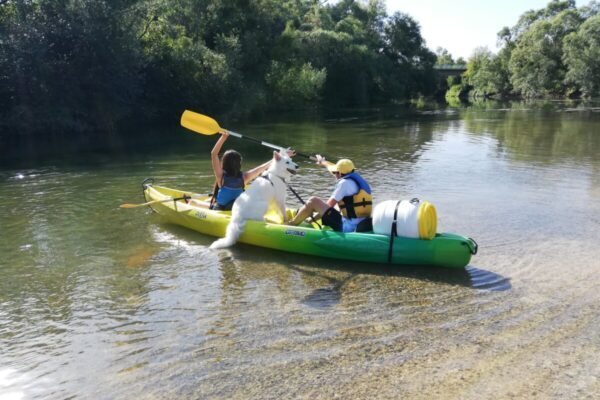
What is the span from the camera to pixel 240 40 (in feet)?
105

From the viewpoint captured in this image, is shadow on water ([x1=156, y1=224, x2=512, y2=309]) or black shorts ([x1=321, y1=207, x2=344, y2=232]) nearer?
shadow on water ([x1=156, y1=224, x2=512, y2=309])

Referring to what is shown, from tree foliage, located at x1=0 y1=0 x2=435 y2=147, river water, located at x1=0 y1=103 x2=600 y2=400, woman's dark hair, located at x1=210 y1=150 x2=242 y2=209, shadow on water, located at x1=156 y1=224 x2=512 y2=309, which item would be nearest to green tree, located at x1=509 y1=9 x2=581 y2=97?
tree foliage, located at x1=0 y1=0 x2=435 y2=147

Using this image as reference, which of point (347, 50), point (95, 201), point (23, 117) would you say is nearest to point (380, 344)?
point (95, 201)

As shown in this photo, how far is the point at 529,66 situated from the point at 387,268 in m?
59.3

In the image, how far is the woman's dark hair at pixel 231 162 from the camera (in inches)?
302

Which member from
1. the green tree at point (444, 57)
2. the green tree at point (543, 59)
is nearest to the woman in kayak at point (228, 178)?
the green tree at point (543, 59)

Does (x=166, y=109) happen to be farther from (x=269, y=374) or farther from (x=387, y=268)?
(x=269, y=374)

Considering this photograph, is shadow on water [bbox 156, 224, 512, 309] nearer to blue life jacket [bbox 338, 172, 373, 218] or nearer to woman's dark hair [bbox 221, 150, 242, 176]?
blue life jacket [bbox 338, 172, 373, 218]

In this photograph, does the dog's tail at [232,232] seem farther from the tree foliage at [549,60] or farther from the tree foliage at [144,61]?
the tree foliage at [549,60]

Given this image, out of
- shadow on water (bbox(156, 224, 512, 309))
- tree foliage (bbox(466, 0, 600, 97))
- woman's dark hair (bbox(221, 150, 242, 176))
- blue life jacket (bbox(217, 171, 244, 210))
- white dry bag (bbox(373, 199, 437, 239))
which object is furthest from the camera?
tree foliage (bbox(466, 0, 600, 97))

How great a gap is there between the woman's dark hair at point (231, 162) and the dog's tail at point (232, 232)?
34.0 inches

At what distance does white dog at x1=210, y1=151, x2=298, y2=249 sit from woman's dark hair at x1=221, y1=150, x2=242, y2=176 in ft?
1.97

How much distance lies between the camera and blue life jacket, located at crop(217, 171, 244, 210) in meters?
7.89

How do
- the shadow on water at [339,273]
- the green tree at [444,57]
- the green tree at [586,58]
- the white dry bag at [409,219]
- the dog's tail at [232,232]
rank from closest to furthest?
the shadow on water at [339,273] < the white dry bag at [409,219] < the dog's tail at [232,232] < the green tree at [586,58] < the green tree at [444,57]
